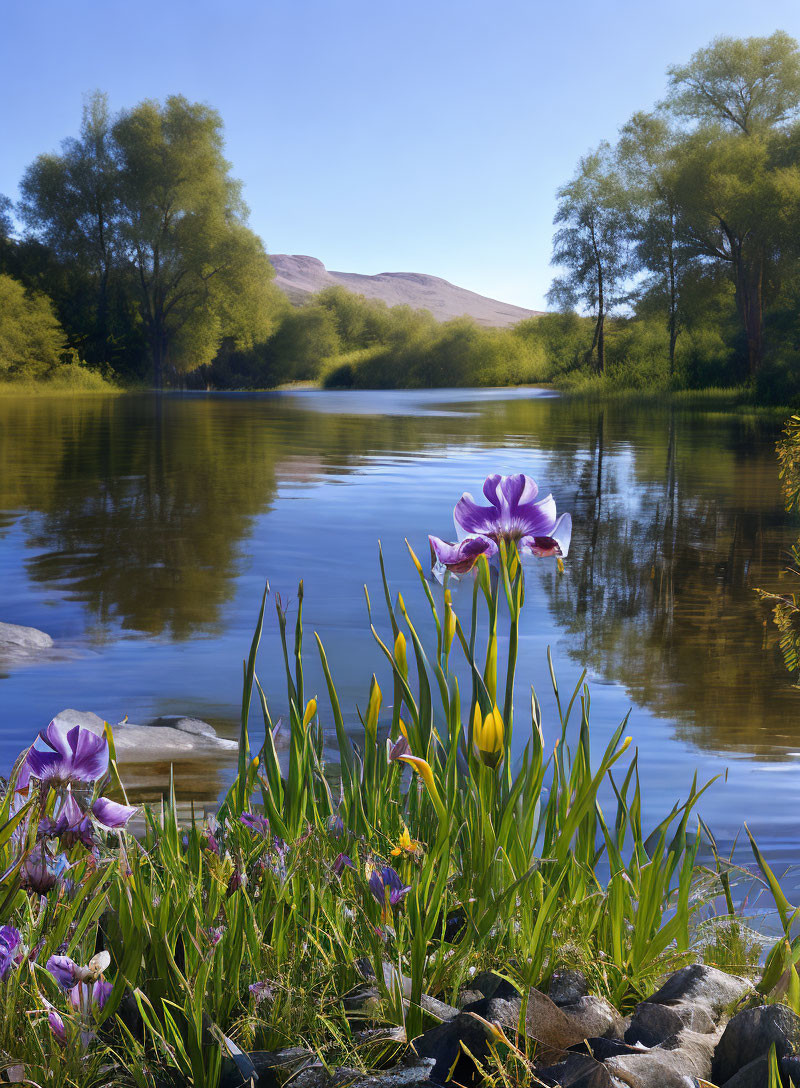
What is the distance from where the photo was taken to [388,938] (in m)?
1.60

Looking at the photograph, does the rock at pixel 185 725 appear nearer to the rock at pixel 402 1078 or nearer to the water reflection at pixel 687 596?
the water reflection at pixel 687 596

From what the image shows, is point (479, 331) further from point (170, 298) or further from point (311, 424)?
point (311, 424)

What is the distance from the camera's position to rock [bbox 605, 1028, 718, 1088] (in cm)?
134

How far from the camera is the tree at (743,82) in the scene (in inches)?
1347

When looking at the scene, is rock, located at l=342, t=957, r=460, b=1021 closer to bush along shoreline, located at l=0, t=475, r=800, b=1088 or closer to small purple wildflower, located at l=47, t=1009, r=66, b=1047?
bush along shoreline, located at l=0, t=475, r=800, b=1088

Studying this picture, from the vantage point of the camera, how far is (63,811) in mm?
1680

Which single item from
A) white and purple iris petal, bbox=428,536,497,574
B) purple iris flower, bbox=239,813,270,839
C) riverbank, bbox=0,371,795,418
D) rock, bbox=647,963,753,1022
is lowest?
rock, bbox=647,963,753,1022

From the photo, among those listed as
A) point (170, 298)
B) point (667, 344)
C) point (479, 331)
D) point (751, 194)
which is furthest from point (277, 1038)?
point (479, 331)

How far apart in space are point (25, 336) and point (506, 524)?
47525 mm

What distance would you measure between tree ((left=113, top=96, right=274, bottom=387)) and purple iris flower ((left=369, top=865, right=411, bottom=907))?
50145mm

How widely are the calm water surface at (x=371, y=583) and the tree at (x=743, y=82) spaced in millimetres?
24902

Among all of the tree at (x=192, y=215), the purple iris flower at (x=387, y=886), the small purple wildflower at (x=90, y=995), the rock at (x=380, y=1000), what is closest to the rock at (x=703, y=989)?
the rock at (x=380, y=1000)

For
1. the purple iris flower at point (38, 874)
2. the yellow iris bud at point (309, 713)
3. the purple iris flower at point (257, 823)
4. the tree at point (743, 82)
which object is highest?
the tree at point (743, 82)

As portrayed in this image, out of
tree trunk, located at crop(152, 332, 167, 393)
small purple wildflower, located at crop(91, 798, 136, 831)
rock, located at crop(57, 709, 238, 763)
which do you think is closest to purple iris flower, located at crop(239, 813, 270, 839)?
small purple wildflower, located at crop(91, 798, 136, 831)
